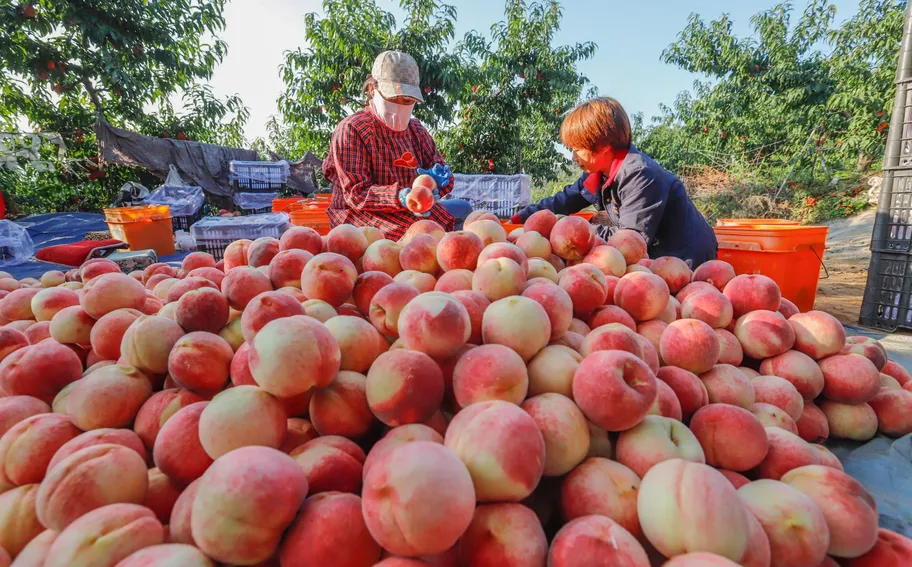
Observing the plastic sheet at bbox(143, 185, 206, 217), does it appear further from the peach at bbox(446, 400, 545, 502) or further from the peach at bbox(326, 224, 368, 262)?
the peach at bbox(446, 400, 545, 502)

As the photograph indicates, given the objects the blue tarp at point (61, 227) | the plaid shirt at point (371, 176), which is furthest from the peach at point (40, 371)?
the blue tarp at point (61, 227)

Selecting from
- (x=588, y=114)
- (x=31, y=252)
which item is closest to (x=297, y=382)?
(x=588, y=114)

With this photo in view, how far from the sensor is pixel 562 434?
2.66 feet

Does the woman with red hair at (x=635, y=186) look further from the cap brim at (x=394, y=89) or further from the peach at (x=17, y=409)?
the peach at (x=17, y=409)

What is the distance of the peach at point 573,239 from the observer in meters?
1.61

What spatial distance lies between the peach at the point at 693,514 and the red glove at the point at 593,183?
2.57 meters

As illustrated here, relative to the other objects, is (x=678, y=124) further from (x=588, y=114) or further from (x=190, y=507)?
(x=190, y=507)

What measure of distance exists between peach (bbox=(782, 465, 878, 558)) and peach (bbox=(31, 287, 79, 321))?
1.98 m

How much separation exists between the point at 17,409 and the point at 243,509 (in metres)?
0.78

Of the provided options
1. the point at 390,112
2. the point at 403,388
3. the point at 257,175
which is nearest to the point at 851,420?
the point at 403,388

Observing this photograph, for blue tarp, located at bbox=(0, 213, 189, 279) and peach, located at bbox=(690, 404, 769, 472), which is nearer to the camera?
peach, located at bbox=(690, 404, 769, 472)

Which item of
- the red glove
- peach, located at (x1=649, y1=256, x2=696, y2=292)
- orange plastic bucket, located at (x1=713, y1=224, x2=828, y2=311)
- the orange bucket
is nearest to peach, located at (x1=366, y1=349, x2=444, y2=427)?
peach, located at (x1=649, y1=256, x2=696, y2=292)

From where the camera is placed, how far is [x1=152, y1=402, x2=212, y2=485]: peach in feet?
2.65

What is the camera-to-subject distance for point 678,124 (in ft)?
59.4
